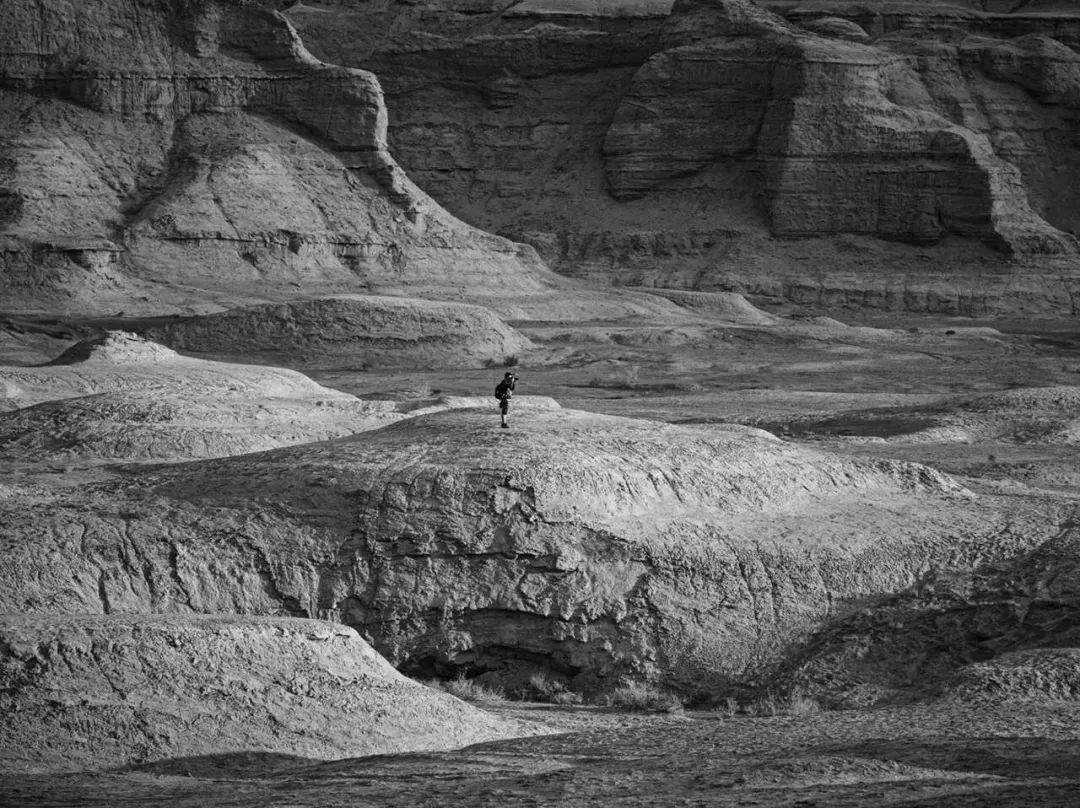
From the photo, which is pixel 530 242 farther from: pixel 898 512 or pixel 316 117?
pixel 898 512

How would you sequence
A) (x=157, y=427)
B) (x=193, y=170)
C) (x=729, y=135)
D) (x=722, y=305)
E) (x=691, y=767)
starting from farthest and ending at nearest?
1. (x=729, y=135)
2. (x=722, y=305)
3. (x=193, y=170)
4. (x=157, y=427)
5. (x=691, y=767)

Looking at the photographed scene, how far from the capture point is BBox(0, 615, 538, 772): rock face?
525 inches

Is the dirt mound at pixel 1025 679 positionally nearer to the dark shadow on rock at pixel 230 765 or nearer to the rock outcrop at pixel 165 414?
the dark shadow on rock at pixel 230 765

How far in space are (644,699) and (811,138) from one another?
6392 centimetres

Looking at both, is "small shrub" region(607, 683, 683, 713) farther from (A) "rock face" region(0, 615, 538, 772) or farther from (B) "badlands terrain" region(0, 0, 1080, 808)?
(A) "rock face" region(0, 615, 538, 772)

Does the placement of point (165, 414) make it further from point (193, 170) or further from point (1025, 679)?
point (193, 170)

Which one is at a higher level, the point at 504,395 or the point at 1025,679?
the point at 504,395

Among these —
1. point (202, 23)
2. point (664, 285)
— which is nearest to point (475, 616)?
point (202, 23)

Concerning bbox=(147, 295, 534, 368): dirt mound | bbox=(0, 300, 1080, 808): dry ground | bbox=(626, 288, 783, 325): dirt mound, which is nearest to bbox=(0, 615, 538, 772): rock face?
bbox=(0, 300, 1080, 808): dry ground

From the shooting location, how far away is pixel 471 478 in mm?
18391

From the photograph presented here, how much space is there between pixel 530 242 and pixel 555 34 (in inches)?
435

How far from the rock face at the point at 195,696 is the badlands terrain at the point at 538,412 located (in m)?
0.03

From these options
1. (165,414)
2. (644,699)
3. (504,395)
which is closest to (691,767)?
(644,699)

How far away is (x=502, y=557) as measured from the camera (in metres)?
18.1
